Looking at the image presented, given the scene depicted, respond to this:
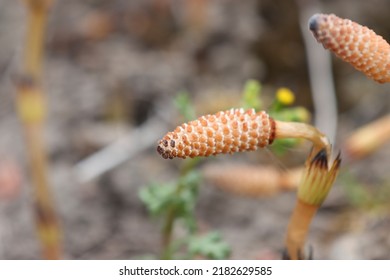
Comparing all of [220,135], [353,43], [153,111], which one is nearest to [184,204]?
[220,135]

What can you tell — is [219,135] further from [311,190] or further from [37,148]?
[37,148]

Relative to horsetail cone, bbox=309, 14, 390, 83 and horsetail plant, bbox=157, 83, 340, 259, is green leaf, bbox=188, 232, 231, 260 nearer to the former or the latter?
horsetail plant, bbox=157, 83, 340, 259

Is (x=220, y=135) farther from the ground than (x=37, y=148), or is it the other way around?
(x=37, y=148)

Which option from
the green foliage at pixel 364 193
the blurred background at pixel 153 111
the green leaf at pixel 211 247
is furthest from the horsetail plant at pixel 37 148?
the green foliage at pixel 364 193

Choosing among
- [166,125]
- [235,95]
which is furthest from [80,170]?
[235,95]

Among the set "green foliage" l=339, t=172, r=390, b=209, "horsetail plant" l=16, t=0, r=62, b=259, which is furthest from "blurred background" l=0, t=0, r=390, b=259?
"horsetail plant" l=16, t=0, r=62, b=259

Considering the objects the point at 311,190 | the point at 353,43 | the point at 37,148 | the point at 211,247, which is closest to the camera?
the point at 353,43

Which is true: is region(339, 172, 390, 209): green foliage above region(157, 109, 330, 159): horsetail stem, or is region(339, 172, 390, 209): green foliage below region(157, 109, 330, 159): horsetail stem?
above
